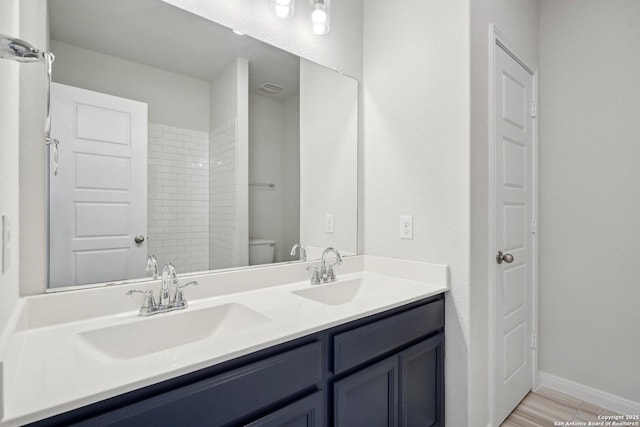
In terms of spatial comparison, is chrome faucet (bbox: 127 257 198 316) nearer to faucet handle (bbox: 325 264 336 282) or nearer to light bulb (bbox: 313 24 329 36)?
faucet handle (bbox: 325 264 336 282)

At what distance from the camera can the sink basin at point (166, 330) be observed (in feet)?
3.21

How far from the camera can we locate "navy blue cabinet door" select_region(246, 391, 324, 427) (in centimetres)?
90

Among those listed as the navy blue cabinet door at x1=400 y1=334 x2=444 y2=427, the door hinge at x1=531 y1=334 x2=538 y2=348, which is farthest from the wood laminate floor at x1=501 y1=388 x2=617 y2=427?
the navy blue cabinet door at x1=400 y1=334 x2=444 y2=427

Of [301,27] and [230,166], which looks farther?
[301,27]

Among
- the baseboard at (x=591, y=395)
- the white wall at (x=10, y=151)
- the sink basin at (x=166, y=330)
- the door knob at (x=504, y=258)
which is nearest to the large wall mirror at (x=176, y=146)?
the white wall at (x=10, y=151)

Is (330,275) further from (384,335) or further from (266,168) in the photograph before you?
(266,168)

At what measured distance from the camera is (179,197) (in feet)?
4.31

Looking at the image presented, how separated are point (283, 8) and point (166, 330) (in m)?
1.50

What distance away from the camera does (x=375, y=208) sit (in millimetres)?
1909

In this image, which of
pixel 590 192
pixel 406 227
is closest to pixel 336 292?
pixel 406 227

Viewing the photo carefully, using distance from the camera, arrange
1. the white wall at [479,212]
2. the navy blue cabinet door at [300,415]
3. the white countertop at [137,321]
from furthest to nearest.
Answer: the white wall at [479,212] → the navy blue cabinet door at [300,415] → the white countertop at [137,321]

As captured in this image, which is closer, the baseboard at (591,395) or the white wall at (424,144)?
the white wall at (424,144)

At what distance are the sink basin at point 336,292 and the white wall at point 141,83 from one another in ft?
2.87

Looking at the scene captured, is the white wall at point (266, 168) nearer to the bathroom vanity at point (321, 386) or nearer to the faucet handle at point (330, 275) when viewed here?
the faucet handle at point (330, 275)
